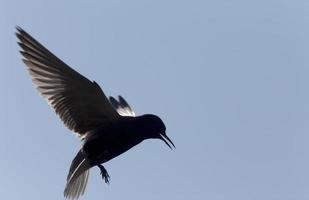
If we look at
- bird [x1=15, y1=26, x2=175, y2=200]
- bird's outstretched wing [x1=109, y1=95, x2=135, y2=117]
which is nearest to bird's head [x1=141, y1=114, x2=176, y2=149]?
bird [x1=15, y1=26, x2=175, y2=200]

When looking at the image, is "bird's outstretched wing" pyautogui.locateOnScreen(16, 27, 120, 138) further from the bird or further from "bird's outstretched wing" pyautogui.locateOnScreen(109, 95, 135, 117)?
"bird's outstretched wing" pyautogui.locateOnScreen(109, 95, 135, 117)

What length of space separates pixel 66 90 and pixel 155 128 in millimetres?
1369

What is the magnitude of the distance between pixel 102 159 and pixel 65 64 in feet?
4.64

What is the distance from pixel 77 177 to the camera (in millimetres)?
11258

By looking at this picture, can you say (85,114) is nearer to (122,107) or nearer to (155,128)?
(155,128)

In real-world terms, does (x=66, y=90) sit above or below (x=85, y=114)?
above

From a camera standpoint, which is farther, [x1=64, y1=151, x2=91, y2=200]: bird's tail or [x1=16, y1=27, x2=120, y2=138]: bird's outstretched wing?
[x1=64, y1=151, x2=91, y2=200]: bird's tail

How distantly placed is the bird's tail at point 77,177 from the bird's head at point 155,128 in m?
0.96

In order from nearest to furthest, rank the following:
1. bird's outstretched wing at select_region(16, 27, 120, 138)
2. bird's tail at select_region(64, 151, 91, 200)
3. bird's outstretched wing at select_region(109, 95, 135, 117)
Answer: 1. bird's outstretched wing at select_region(16, 27, 120, 138)
2. bird's tail at select_region(64, 151, 91, 200)
3. bird's outstretched wing at select_region(109, 95, 135, 117)

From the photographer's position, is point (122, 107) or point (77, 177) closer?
point (77, 177)

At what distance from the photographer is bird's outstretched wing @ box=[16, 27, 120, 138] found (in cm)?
1035

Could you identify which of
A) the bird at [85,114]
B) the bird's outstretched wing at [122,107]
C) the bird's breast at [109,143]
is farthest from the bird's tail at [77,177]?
the bird's outstretched wing at [122,107]

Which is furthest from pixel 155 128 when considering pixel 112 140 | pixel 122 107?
pixel 122 107

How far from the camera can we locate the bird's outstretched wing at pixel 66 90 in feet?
34.0
